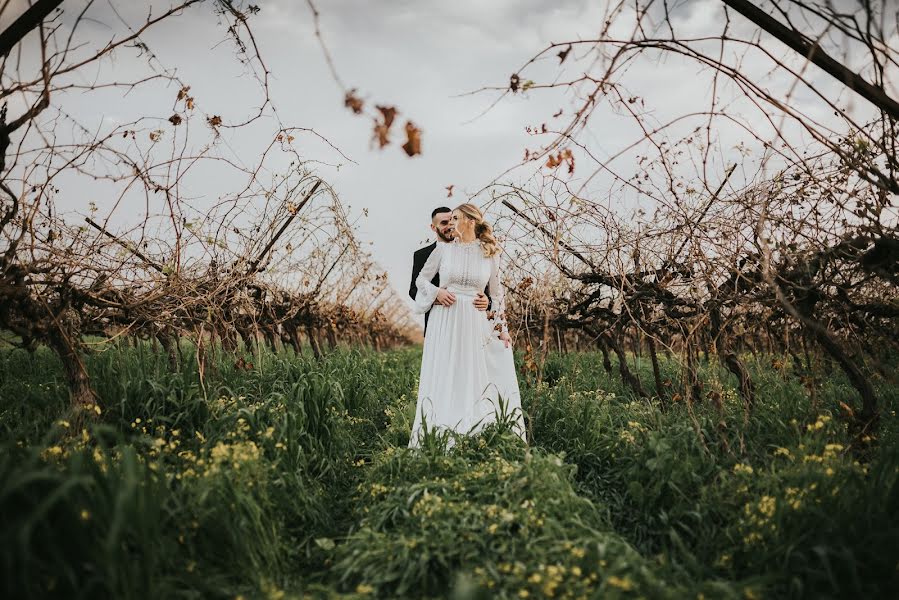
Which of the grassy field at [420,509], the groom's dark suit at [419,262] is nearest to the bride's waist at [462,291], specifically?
the groom's dark suit at [419,262]

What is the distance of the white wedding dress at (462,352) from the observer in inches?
180

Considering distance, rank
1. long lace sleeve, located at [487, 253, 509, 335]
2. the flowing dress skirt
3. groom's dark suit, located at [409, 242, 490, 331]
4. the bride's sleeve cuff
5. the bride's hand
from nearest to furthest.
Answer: the flowing dress skirt < the bride's hand < the bride's sleeve cuff < long lace sleeve, located at [487, 253, 509, 335] < groom's dark suit, located at [409, 242, 490, 331]

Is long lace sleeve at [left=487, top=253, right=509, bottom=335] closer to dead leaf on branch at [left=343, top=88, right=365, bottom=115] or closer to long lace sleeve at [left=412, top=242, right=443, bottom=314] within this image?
long lace sleeve at [left=412, top=242, right=443, bottom=314]

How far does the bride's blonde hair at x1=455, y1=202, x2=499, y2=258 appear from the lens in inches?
191

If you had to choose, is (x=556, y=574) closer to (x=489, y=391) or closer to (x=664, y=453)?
(x=664, y=453)

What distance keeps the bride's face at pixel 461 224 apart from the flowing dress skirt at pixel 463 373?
0.60 metres

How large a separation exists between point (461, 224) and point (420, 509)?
2807 mm

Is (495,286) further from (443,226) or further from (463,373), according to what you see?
(463,373)

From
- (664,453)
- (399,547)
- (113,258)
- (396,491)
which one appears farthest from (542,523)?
(113,258)

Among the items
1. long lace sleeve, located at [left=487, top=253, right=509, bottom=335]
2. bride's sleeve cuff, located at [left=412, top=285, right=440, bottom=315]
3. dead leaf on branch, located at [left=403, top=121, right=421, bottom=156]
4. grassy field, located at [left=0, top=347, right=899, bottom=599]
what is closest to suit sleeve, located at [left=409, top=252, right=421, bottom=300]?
bride's sleeve cuff, located at [left=412, top=285, right=440, bottom=315]

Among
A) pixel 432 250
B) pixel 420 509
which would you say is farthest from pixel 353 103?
pixel 432 250

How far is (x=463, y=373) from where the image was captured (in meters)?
4.65

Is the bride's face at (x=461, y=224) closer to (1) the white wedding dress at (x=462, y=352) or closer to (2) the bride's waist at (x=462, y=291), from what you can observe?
(1) the white wedding dress at (x=462, y=352)

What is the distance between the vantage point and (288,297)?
870 cm
